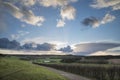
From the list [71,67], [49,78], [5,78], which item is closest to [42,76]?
[49,78]

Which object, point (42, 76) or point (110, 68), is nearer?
point (42, 76)

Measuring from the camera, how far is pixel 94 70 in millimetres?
39969

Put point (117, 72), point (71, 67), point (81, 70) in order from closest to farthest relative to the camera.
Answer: point (117, 72) → point (81, 70) → point (71, 67)

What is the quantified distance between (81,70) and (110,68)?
8.15 m

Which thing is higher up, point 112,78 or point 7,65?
point 7,65

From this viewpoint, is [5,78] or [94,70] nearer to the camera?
[5,78]

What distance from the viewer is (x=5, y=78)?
3062cm

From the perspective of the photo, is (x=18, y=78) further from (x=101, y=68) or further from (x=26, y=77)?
(x=101, y=68)

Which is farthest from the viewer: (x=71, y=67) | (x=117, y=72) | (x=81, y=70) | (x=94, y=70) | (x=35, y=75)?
(x=71, y=67)

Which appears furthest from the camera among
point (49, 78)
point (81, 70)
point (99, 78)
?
point (81, 70)

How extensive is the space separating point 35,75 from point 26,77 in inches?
58.6

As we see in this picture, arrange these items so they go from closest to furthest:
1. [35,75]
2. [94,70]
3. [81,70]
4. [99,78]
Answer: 1. [35,75]
2. [99,78]
3. [94,70]
4. [81,70]

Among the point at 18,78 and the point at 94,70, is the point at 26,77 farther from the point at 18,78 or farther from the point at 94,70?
the point at 94,70

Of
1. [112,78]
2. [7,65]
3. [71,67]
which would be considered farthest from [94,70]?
[7,65]
